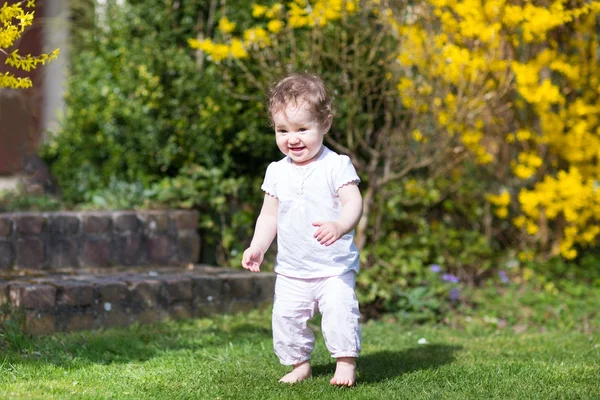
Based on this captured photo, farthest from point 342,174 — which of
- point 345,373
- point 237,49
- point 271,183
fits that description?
point 237,49

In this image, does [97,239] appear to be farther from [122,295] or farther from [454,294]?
[454,294]

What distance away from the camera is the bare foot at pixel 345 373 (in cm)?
334

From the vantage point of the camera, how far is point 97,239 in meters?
5.70

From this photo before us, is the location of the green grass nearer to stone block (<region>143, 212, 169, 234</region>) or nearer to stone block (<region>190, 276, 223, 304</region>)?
stone block (<region>190, 276, 223, 304</region>)

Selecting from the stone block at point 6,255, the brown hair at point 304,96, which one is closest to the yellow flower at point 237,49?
the stone block at point 6,255

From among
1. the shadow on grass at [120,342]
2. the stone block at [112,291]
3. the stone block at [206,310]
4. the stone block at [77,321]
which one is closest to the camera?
the shadow on grass at [120,342]

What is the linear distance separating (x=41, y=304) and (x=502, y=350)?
240 centimetres

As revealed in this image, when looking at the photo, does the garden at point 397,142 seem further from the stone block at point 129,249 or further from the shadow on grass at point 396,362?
the stone block at point 129,249

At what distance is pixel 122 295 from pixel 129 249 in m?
1.02

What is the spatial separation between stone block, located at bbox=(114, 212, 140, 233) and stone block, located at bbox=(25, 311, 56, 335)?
1.34 m

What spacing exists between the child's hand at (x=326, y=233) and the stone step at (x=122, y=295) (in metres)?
1.94

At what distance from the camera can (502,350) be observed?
4.39m

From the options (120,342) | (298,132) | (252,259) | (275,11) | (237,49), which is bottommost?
(120,342)

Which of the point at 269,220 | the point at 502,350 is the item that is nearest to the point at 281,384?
the point at 269,220
